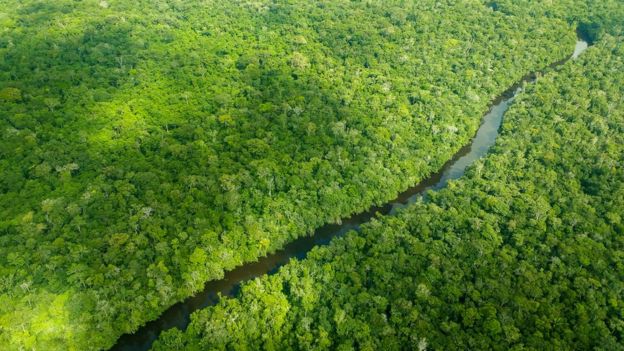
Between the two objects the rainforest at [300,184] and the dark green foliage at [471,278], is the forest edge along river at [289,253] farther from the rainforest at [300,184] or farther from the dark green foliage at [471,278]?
the dark green foliage at [471,278]

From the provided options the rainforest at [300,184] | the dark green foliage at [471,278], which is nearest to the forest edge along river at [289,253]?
the rainforest at [300,184]

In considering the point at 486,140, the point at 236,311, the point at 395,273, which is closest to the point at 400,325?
the point at 395,273

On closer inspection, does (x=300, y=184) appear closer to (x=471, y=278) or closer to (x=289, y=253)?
(x=289, y=253)

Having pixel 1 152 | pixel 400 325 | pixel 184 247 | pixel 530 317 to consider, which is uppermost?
pixel 530 317

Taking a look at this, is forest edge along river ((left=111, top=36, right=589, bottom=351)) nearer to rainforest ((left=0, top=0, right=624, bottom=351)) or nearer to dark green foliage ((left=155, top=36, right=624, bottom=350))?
rainforest ((left=0, top=0, right=624, bottom=351))

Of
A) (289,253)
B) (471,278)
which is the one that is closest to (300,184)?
(289,253)

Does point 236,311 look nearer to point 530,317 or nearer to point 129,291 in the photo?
point 129,291
